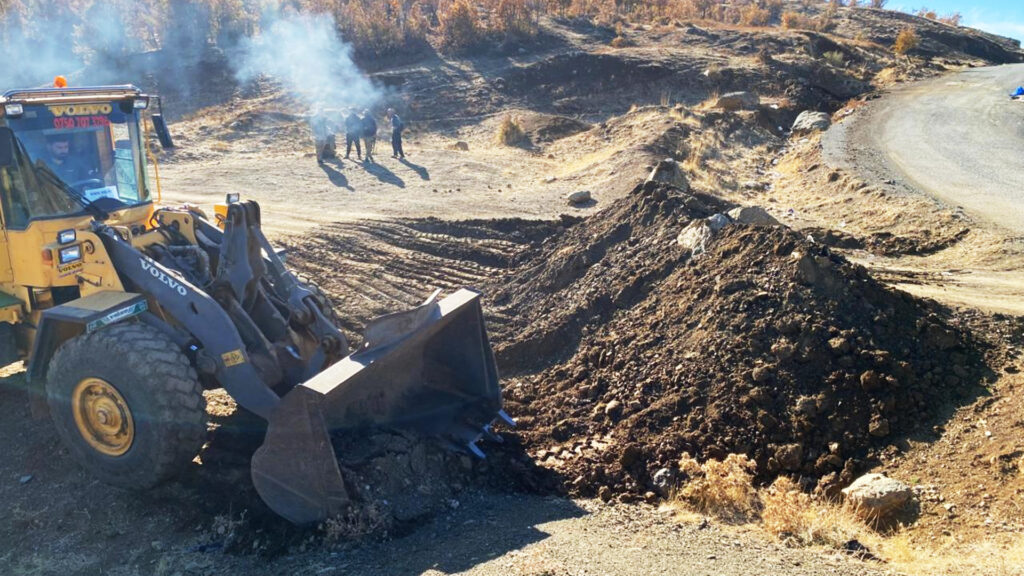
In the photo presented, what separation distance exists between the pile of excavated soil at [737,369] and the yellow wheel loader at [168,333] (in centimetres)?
A: 112

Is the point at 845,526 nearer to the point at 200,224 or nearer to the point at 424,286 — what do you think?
the point at 200,224

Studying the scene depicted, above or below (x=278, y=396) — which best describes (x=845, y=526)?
below

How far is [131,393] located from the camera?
5.99 meters

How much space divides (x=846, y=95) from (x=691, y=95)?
5183mm

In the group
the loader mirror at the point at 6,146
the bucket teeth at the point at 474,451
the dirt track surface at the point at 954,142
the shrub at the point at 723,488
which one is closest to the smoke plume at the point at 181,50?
the dirt track surface at the point at 954,142

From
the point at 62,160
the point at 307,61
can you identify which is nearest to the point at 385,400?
the point at 62,160

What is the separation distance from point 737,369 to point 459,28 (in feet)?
99.4

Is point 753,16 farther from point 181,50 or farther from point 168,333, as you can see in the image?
point 168,333

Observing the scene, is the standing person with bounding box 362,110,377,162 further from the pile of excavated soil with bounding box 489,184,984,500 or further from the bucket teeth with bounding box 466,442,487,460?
the bucket teeth with bounding box 466,442,487,460

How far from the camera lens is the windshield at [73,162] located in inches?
266

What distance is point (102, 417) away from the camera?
20.4 feet

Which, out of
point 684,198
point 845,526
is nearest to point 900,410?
point 845,526

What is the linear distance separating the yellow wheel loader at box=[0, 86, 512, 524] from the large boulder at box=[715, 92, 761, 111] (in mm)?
20295

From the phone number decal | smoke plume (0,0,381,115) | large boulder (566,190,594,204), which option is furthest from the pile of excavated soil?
smoke plume (0,0,381,115)
